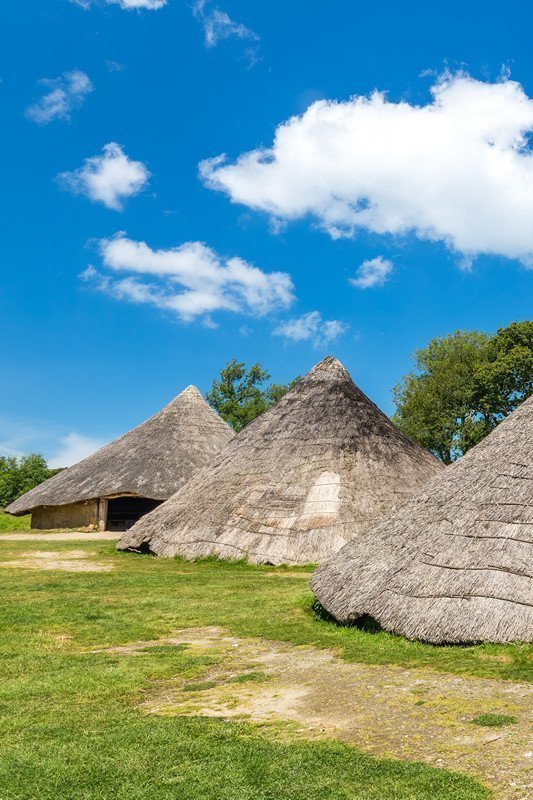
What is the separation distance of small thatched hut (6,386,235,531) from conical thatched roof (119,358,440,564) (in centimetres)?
839

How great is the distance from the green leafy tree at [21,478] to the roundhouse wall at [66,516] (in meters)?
22.4

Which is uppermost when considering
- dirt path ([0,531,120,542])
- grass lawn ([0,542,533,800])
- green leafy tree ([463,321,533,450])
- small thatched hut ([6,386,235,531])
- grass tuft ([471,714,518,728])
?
green leafy tree ([463,321,533,450])

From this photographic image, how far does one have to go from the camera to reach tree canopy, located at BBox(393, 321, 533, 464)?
36562mm

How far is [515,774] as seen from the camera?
3705 millimetres

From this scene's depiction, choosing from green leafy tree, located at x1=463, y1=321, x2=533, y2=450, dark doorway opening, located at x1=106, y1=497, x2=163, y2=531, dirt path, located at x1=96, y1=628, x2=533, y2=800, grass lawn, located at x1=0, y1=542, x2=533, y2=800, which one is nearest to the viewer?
grass lawn, located at x1=0, y1=542, x2=533, y2=800

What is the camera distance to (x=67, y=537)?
2586cm

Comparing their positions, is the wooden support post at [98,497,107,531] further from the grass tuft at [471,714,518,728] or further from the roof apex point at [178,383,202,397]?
the grass tuft at [471,714,518,728]

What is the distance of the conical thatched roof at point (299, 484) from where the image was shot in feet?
52.0

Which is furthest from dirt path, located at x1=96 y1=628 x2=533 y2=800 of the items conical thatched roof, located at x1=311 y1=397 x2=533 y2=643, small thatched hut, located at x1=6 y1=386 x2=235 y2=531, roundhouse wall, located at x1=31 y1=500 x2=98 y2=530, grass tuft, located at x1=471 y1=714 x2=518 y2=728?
roundhouse wall, located at x1=31 y1=500 x2=98 y2=530

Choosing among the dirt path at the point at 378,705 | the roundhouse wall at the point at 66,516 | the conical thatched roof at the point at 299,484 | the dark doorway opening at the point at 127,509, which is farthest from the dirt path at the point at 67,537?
the dirt path at the point at 378,705

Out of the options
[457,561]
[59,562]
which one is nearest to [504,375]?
[59,562]

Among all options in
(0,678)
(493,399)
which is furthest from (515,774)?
(493,399)

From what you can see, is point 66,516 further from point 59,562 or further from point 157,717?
point 157,717

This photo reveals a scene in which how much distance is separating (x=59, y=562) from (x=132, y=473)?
38.2ft
